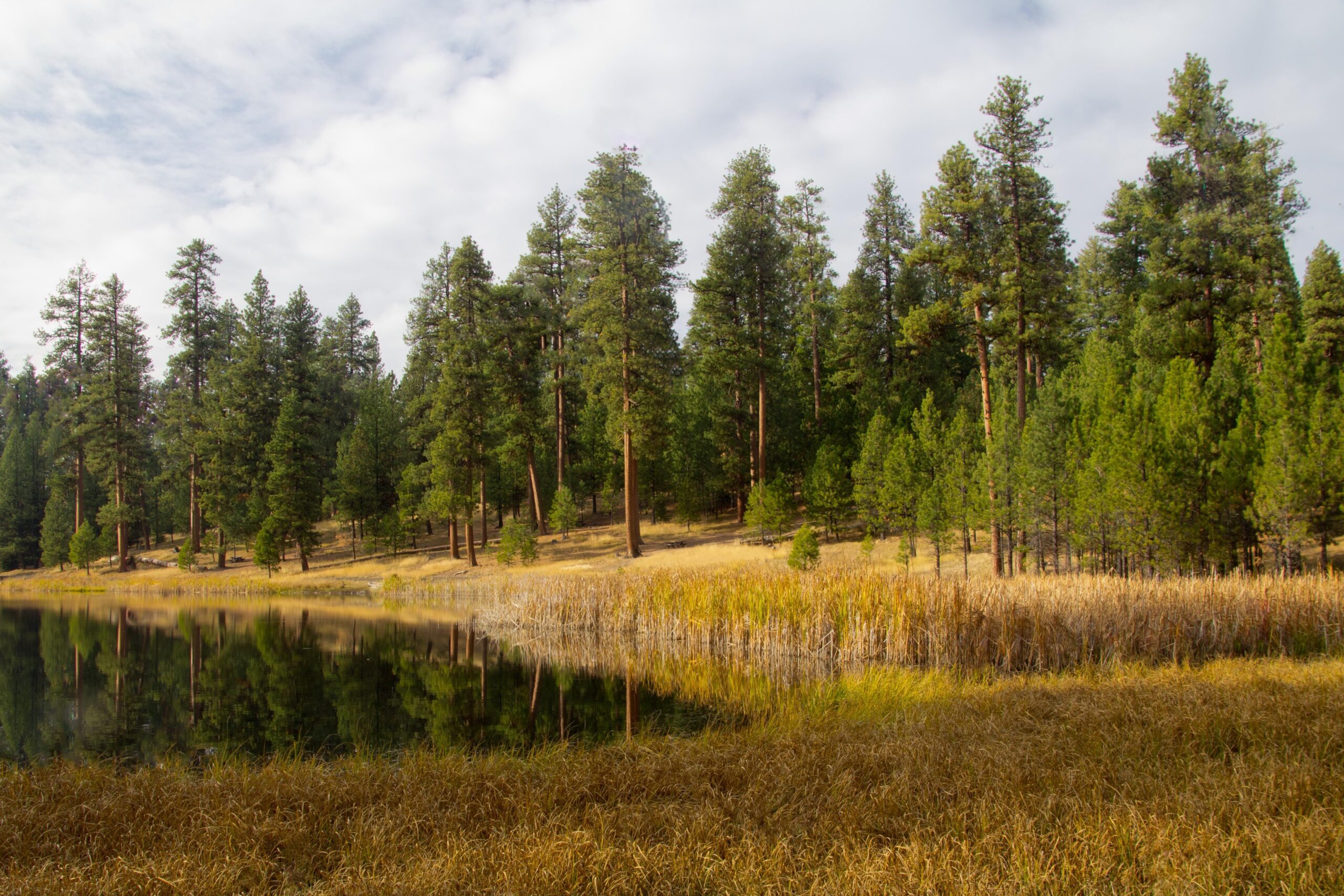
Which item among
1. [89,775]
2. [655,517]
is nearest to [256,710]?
[89,775]

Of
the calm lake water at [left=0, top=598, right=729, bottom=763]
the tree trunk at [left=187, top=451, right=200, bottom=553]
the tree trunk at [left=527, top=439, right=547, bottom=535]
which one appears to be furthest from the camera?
the tree trunk at [left=187, top=451, right=200, bottom=553]

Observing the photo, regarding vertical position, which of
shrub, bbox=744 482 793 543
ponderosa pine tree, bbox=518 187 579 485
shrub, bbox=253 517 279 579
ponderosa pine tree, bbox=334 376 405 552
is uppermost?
ponderosa pine tree, bbox=518 187 579 485

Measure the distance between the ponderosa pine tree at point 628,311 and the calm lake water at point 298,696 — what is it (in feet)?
47.2

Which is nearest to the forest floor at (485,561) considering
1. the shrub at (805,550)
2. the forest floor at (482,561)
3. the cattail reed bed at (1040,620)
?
the forest floor at (482,561)

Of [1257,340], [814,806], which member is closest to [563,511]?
[1257,340]

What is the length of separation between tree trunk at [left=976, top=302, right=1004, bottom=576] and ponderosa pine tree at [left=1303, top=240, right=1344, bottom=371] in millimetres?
16645

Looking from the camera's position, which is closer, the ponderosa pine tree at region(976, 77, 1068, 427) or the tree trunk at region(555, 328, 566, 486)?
the ponderosa pine tree at region(976, 77, 1068, 427)

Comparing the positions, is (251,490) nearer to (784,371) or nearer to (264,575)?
(264,575)

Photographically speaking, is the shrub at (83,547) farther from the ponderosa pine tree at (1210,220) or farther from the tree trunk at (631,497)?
the ponderosa pine tree at (1210,220)

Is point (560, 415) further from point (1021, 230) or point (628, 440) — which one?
point (1021, 230)

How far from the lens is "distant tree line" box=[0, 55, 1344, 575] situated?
21781 millimetres

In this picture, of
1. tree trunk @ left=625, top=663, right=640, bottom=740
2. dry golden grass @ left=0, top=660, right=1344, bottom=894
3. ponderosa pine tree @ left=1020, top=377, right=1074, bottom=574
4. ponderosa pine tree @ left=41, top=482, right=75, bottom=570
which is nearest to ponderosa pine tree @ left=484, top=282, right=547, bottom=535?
ponderosa pine tree @ left=1020, top=377, right=1074, bottom=574

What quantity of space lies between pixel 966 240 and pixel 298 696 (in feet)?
83.9

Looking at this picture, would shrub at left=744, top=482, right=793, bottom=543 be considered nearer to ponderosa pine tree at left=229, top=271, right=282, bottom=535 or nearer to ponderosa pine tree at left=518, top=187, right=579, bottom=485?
ponderosa pine tree at left=518, top=187, right=579, bottom=485
